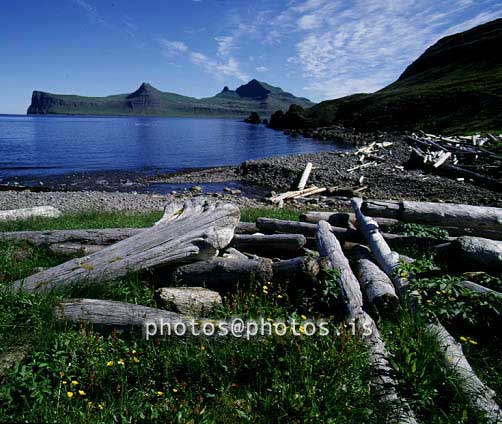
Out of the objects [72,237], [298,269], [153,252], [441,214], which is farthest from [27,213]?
[441,214]

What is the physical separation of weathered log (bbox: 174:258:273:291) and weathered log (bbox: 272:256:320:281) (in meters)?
0.19

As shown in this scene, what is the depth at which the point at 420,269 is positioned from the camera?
609 cm

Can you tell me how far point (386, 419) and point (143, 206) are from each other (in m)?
17.7

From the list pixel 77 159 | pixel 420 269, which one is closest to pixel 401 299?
pixel 420 269

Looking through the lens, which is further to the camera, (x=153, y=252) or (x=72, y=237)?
(x=72, y=237)

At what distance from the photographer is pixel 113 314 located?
4824mm

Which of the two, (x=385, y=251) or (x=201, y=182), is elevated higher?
(x=385, y=251)

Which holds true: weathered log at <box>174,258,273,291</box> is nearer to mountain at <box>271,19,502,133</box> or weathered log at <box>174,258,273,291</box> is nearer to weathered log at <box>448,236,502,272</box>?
weathered log at <box>448,236,502,272</box>

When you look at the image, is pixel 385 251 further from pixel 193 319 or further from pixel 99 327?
pixel 99 327

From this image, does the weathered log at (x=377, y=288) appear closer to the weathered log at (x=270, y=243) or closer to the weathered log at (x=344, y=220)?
the weathered log at (x=270, y=243)

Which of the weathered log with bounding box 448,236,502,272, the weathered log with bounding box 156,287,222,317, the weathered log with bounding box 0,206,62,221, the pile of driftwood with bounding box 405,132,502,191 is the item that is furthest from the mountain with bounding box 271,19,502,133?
the weathered log with bounding box 156,287,222,317

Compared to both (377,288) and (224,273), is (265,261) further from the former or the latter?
(377,288)

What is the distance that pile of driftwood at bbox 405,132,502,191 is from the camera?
21.3 m

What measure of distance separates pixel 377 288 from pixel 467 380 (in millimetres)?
1908
